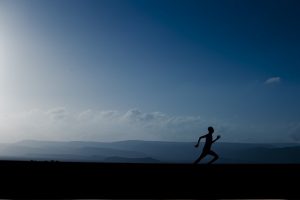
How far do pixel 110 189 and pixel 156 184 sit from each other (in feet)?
3.87

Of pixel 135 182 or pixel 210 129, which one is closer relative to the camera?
pixel 135 182

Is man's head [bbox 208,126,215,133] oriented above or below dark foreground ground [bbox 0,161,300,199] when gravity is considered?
above

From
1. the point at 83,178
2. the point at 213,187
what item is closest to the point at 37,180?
the point at 83,178

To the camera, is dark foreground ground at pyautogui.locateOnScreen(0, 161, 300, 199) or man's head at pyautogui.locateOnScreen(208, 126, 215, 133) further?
man's head at pyautogui.locateOnScreen(208, 126, 215, 133)

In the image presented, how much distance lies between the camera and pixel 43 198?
6984 millimetres

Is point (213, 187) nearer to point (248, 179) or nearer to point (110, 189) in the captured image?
point (248, 179)

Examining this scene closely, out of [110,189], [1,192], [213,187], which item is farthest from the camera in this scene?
[213,187]

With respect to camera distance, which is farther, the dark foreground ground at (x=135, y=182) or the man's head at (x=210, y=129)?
the man's head at (x=210, y=129)

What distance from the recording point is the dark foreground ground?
23.5 ft

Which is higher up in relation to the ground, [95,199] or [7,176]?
[7,176]

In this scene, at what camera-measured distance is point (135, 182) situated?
7766 mm

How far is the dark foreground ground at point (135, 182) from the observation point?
7176 millimetres

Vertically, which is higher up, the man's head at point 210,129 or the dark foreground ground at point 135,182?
the man's head at point 210,129

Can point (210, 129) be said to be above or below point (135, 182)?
above
